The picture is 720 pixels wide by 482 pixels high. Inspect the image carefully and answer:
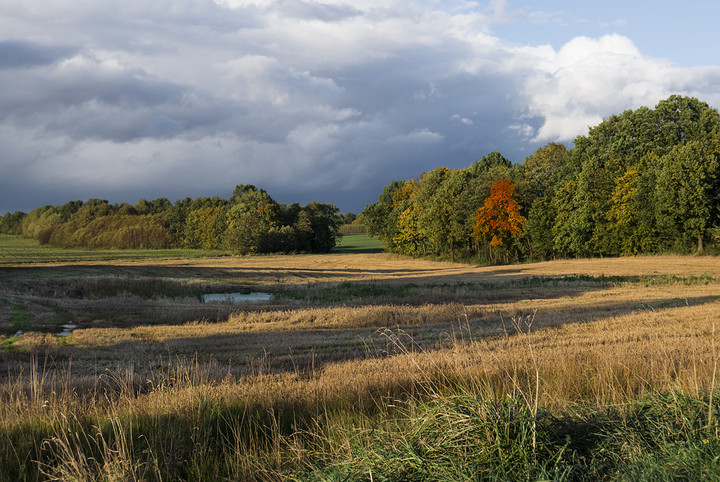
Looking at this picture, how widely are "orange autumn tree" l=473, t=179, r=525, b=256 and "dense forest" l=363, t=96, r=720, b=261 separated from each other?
137 millimetres

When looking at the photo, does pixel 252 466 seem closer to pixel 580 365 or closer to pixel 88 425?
pixel 88 425

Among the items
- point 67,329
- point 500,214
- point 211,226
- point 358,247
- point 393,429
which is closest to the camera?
point 393,429

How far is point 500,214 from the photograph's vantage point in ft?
232

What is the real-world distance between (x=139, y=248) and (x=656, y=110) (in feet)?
359

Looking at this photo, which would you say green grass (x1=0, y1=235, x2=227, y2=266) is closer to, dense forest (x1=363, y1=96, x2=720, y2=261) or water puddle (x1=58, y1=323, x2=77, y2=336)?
dense forest (x1=363, y1=96, x2=720, y2=261)

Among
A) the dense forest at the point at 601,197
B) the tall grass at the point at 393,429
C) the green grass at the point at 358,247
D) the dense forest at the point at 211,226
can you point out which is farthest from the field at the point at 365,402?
the green grass at the point at 358,247

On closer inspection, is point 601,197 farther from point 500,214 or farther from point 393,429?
point 393,429

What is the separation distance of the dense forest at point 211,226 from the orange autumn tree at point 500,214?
44.5 meters

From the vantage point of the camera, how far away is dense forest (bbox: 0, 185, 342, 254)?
102 m

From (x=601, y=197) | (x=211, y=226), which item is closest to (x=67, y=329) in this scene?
(x=601, y=197)

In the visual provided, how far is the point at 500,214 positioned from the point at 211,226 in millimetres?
71885

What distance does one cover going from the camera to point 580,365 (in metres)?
8.66

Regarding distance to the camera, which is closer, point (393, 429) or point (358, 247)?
point (393, 429)

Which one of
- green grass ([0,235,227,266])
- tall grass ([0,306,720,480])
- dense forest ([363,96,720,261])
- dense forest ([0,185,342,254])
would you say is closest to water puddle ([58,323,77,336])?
tall grass ([0,306,720,480])
